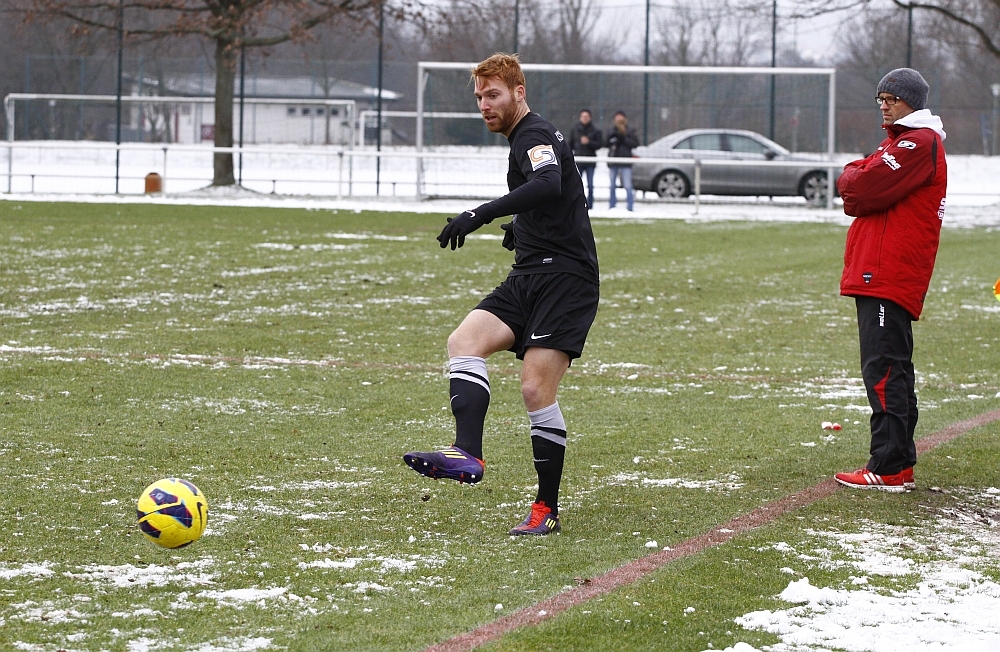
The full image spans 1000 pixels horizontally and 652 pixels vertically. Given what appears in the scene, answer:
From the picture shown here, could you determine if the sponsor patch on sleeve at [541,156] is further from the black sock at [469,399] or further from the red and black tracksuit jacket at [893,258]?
the red and black tracksuit jacket at [893,258]

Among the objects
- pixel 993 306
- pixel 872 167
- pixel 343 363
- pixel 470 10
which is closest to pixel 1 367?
pixel 343 363

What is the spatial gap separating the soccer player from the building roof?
31.4 m

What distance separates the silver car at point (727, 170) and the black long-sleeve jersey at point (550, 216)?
21.4 m

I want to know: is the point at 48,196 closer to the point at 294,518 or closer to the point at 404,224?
the point at 404,224

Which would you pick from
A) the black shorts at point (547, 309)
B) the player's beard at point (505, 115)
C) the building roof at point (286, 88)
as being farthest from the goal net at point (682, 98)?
the black shorts at point (547, 309)

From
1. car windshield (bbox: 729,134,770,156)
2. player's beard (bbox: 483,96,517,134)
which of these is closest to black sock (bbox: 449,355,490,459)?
player's beard (bbox: 483,96,517,134)

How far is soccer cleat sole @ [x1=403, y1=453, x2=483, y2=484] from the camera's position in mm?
4445

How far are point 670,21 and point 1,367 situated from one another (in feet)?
89.8

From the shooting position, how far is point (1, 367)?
809 cm

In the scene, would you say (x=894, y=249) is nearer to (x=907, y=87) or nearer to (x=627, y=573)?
(x=907, y=87)

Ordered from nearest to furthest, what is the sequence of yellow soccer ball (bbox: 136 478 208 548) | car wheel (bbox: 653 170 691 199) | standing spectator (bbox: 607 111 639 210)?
yellow soccer ball (bbox: 136 478 208 548)
standing spectator (bbox: 607 111 639 210)
car wheel (bbox: 653 170 691 199)

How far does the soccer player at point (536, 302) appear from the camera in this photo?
479 centimetres

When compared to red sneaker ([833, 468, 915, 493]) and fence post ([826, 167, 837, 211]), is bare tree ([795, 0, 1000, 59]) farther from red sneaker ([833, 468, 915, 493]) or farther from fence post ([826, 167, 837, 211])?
red sneaker ([833, 468, 915, 493])

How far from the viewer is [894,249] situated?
5.52m
